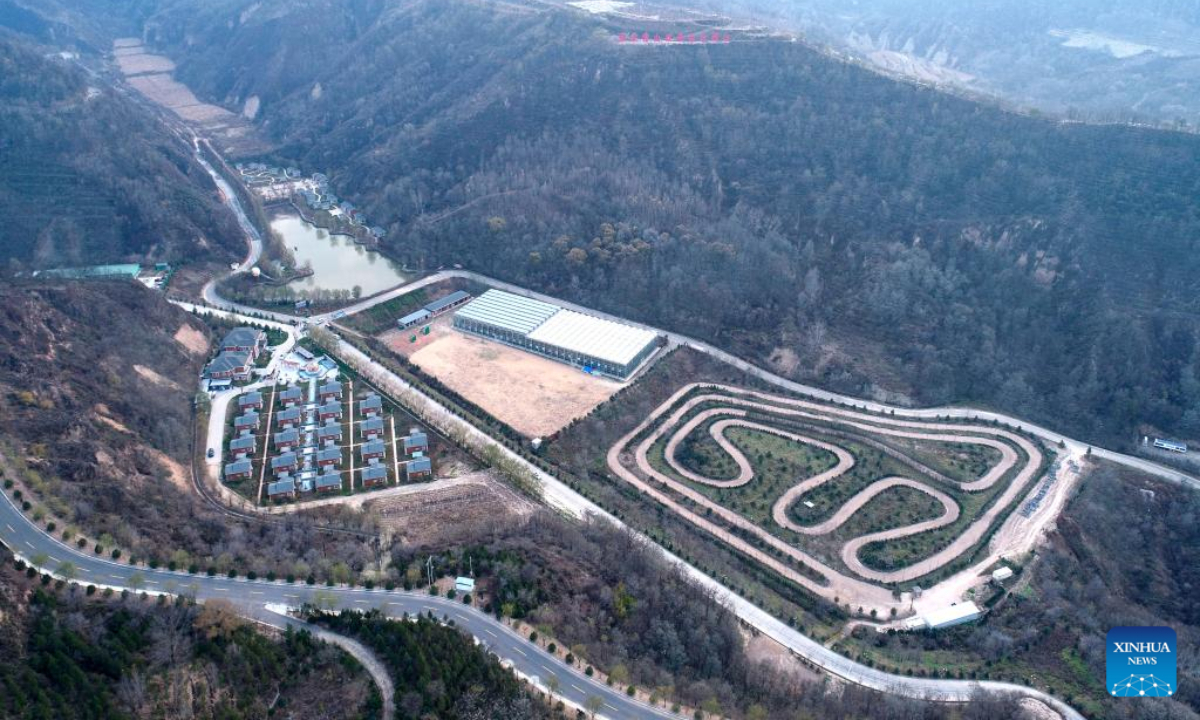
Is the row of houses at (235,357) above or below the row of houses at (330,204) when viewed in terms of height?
below

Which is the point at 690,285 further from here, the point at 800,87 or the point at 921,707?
the point at 921,707

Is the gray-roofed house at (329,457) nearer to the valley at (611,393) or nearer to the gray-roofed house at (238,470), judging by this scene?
the valley at (611,393)

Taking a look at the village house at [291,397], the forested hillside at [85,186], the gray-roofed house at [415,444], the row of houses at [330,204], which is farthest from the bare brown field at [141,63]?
the gray-roofed house at [415,444]

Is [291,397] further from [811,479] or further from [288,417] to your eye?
[811,479]

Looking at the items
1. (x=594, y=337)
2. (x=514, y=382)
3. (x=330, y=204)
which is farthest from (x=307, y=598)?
(x=330, y=204)

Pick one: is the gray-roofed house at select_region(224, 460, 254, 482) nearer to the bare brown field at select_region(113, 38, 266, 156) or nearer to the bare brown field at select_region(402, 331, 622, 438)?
the bare brown field at select_region(402, 331, 622, 438)
